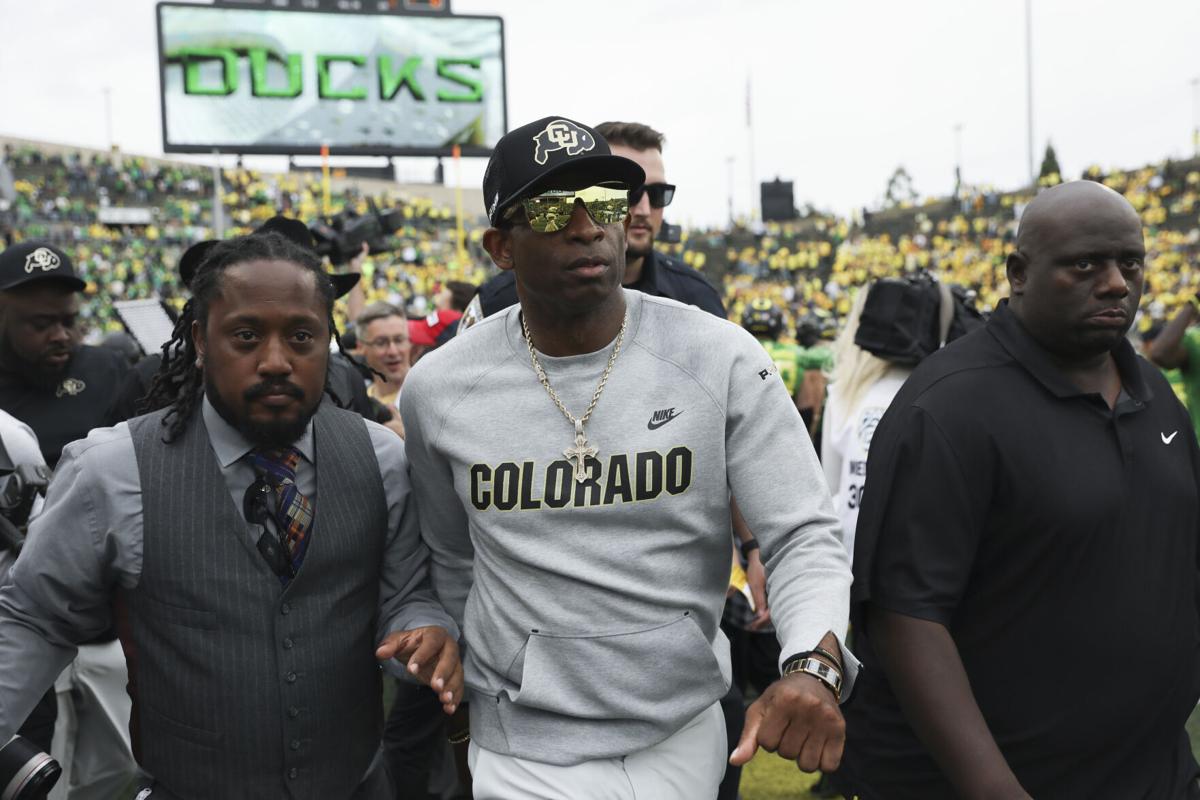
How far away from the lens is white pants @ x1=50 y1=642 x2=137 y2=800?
380 centimetres

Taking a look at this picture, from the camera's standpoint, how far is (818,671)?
192cm

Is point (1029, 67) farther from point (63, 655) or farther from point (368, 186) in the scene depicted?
point (63, 655)

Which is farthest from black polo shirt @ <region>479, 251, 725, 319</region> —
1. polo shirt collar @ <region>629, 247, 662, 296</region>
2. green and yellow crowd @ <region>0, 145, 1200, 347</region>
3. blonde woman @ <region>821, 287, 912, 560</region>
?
green and yellow crowd @ <region>0, 145, 1200, 347</region>

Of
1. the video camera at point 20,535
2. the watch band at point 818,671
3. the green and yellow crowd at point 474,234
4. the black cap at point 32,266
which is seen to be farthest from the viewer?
the green and yellow crowd at point 474,234

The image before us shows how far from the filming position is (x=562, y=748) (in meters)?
2.17

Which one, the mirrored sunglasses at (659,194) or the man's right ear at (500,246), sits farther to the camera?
the mirrored sunglasses at (659,194)

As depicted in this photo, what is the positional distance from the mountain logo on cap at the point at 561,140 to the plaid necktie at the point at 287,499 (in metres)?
0.81

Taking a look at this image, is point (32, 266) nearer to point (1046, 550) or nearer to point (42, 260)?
point (42, 260)

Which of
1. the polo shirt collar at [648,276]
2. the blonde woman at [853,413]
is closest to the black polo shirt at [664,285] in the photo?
the polo shirt collar at [648,276]

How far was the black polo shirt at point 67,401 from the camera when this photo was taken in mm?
4457

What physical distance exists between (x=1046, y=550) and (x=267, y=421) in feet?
5.11

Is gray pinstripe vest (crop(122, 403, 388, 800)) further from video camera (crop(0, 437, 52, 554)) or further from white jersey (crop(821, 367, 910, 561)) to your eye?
white jersey (crop(821, 367, 910, 561))

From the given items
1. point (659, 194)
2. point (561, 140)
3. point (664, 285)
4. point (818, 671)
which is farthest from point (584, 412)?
point (659, 194)

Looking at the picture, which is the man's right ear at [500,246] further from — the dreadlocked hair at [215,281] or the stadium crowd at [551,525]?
the dreadlocked hair at [215,281]
